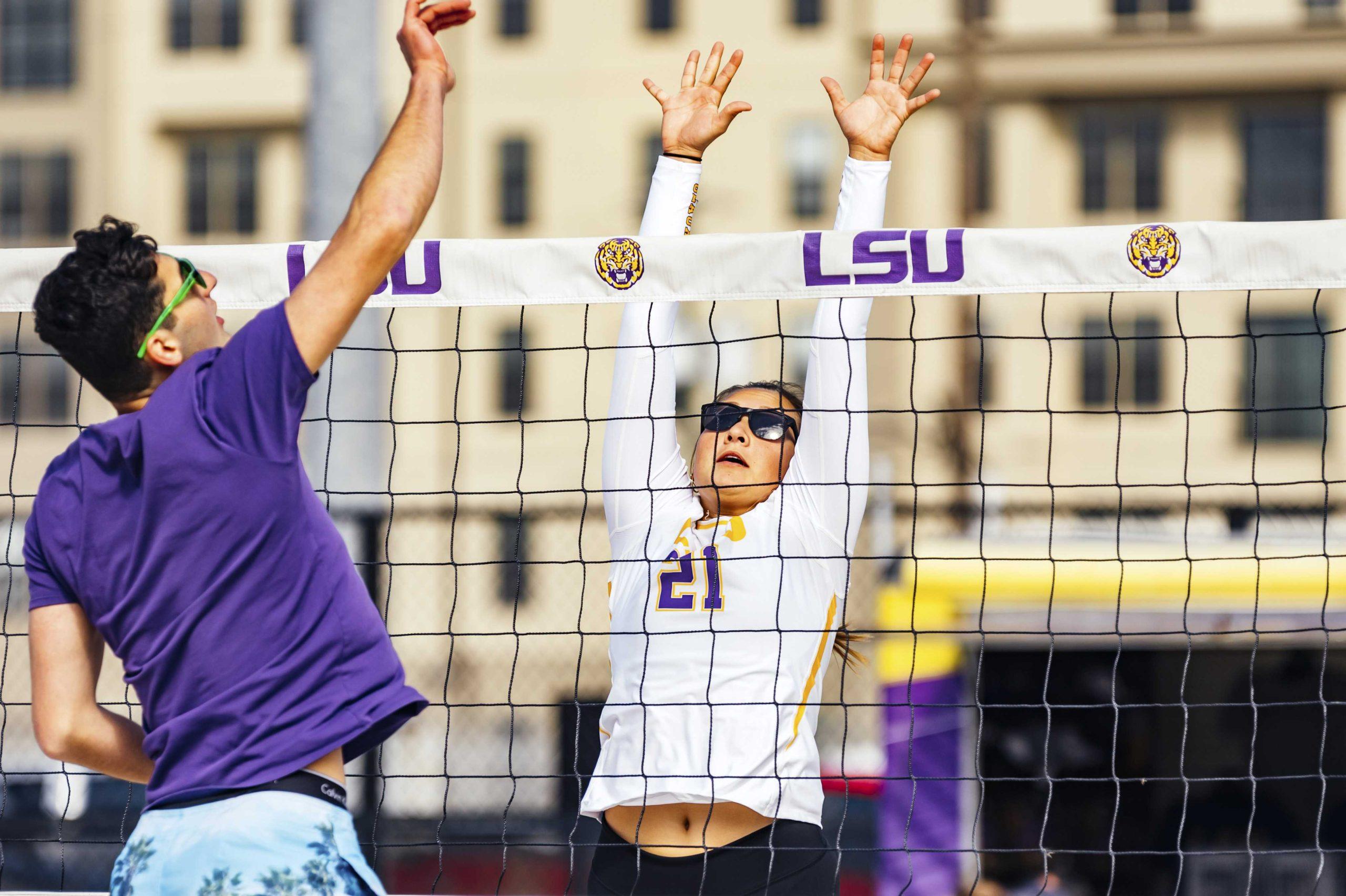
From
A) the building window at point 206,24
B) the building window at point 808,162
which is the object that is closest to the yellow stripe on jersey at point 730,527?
the building window at point 808,162

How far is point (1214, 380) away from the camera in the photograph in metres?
23.1

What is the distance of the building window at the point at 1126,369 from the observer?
23562 millimetres

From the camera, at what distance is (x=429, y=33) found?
2262mm

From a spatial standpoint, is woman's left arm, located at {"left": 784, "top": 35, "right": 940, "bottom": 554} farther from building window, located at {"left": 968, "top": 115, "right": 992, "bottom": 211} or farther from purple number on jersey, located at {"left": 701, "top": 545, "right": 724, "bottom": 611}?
building window, located at {"left": 968, "top": 115, "right": 992, "bottom": 211}

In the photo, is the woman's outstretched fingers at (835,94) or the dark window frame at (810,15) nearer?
the woman's outstretched fingers at (835,94)

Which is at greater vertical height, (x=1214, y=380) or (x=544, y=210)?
(x=544, y=210)

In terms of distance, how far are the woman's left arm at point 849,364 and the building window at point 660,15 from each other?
76.3 ft

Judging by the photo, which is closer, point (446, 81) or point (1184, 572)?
point (446, 81)

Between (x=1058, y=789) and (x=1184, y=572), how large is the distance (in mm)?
2104

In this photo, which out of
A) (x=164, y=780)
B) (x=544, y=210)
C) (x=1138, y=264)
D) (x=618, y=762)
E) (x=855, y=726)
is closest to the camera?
(x=164, y=780)

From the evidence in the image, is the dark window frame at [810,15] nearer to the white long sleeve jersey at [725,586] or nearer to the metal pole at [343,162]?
the metal pole at [343,162]

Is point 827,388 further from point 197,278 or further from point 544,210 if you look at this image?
point 544,210

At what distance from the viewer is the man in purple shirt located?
1.92m

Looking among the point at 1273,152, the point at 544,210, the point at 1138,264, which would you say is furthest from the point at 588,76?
the point at 1138,264
